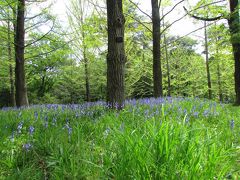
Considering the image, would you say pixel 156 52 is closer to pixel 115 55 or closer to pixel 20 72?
pixel 20 72

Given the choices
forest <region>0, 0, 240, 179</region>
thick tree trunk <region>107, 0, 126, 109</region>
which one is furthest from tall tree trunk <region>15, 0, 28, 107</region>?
thick tree trunk <region>107, 0, 126, 109</region>

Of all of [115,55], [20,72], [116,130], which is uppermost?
[20,72]

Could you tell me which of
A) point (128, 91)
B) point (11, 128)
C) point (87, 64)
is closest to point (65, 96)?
point (128, 91)

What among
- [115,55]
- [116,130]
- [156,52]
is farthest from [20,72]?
[116,130]

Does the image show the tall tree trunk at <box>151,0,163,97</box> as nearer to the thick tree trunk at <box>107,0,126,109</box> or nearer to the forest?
the forest

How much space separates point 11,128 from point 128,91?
17.8m

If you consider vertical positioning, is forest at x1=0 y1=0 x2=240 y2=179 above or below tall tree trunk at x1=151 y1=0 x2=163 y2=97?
below

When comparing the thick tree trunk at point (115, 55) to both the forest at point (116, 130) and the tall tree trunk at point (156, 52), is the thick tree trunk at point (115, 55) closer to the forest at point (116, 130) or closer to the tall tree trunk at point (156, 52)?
the forest at point (116, 130)

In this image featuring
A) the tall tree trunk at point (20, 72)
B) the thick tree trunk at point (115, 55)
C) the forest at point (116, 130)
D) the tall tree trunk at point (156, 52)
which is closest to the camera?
the forest at point (116, 130)

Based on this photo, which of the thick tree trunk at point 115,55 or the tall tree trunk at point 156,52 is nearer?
the thick tree trunk at point 115,55

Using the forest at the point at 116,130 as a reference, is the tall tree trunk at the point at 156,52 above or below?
above

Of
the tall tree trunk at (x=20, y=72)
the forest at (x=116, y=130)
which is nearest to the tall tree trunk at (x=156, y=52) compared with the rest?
the forest at (x=116, y=130)

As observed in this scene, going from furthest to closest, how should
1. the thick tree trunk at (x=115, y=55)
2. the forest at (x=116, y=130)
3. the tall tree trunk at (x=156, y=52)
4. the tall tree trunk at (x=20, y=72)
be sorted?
the tall tree trunk at (x=156, y=52)
the tall tree trunk at (x=20, y=72)
the thick tree trunk at (x=115, y=55)
the forest at (x=116, y=130)

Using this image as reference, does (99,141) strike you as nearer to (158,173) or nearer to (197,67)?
(158,173)
